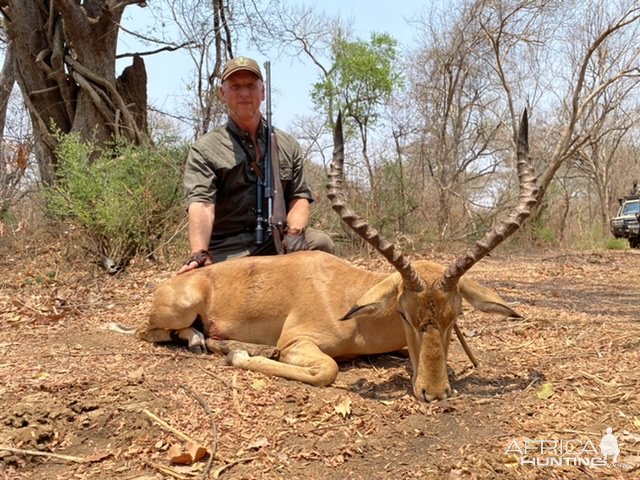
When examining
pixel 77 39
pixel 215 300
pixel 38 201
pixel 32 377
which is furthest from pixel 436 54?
pixel 32 377

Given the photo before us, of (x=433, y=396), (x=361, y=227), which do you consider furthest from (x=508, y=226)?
(x=433, y=396)

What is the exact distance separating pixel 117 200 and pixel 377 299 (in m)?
6.08

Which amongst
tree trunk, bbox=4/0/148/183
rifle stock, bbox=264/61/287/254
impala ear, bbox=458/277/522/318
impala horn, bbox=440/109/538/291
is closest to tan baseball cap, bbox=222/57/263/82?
rifle stock, bbox=264/61/287/254

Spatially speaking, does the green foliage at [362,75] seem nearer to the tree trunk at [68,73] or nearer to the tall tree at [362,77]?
the tall tree at [362,77]

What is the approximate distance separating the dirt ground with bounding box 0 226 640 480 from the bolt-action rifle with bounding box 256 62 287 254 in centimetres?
169

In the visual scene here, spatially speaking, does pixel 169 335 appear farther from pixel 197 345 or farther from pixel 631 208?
pixel 631 208

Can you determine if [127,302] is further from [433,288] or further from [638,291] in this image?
[638,291]

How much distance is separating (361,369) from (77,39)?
34.2 ft

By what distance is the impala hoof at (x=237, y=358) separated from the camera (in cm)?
434

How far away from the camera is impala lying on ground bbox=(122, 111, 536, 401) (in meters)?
3.69

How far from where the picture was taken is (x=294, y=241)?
5.86 metres

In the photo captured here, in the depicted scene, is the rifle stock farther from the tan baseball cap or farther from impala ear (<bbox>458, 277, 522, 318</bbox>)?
impala ear (<bbox>458, 277, 522, 318</bbox>)

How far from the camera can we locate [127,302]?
270 inches

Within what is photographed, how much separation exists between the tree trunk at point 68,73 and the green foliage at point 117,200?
235 cm
